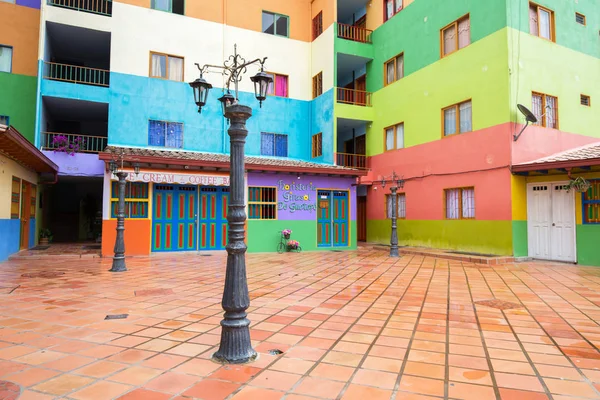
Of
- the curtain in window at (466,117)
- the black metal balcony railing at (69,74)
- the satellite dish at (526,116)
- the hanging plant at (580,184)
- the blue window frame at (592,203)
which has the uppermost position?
the black metal balcony railing at (69,74)

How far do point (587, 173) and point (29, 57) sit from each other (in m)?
20.8

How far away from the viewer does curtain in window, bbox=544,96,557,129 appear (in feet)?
44.1

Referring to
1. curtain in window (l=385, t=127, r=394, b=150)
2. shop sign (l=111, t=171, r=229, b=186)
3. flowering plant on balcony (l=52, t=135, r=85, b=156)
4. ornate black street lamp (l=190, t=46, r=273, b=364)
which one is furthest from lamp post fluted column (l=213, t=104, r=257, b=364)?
curtain in window (l=385, t=127, r=394, b=150)

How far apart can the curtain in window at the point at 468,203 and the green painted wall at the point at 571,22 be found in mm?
5744

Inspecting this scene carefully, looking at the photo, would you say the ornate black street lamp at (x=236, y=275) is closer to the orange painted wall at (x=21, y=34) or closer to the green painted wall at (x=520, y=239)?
the green painted wall at (x=520, y=239)

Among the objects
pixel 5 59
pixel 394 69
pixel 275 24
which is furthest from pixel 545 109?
pixel 5 59

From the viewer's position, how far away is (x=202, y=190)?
14344mm

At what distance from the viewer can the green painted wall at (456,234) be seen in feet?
41.2

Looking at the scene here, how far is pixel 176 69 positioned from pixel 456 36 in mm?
11586

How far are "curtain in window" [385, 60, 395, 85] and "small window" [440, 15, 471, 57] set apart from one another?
3041mm

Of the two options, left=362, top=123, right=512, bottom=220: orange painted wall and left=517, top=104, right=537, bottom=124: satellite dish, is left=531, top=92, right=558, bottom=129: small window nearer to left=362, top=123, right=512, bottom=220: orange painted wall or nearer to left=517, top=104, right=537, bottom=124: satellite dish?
left=517, top=104, right=537, bottom=124: satellite dish

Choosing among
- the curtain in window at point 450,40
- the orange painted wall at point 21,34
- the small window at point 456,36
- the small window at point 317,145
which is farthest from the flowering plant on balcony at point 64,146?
the curtain in window at point 450,40

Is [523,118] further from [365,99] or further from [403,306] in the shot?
[403,306]

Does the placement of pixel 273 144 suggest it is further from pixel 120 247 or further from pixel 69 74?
Answer: pixel 120 247
